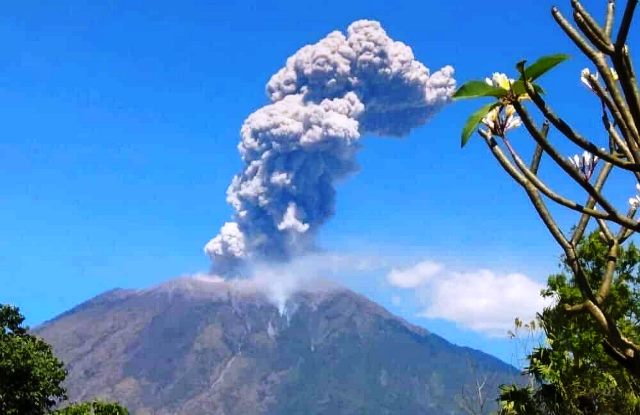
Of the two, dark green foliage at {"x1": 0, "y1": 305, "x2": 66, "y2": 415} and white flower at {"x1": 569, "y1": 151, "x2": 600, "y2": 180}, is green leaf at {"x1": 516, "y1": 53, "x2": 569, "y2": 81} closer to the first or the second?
white flower at {"x1": 569, "y1": 151, "x2": 600, "y2": 180}

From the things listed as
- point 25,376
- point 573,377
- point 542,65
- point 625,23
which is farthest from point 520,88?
point 25,376

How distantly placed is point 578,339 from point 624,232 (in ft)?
63.3

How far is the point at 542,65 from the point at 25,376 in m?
34.3

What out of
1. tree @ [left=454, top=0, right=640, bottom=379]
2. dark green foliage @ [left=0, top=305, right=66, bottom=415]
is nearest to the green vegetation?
dark green foliage @ [left=0, top=305, right=66, bottom=415]

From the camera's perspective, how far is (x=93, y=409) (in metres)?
31.3

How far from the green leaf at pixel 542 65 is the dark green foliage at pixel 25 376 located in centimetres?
3293

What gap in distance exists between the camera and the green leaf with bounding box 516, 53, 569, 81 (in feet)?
12.3

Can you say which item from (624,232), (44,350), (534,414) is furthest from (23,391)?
(624,232)

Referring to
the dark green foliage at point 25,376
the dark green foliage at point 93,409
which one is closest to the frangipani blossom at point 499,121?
the dark green foliage at point 93,409

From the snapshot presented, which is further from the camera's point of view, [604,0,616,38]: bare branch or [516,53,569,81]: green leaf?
[604,0,616,38]: bare branch

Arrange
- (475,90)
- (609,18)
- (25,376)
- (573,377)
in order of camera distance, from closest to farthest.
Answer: (475,90) < (609,18) < (573,377) < (25,376)

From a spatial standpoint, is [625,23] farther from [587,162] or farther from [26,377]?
[26,377]

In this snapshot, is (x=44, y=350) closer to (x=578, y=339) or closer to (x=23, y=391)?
(x=23, y=391)

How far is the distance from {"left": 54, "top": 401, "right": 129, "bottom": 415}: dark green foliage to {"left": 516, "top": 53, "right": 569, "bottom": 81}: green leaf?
2760 cm
